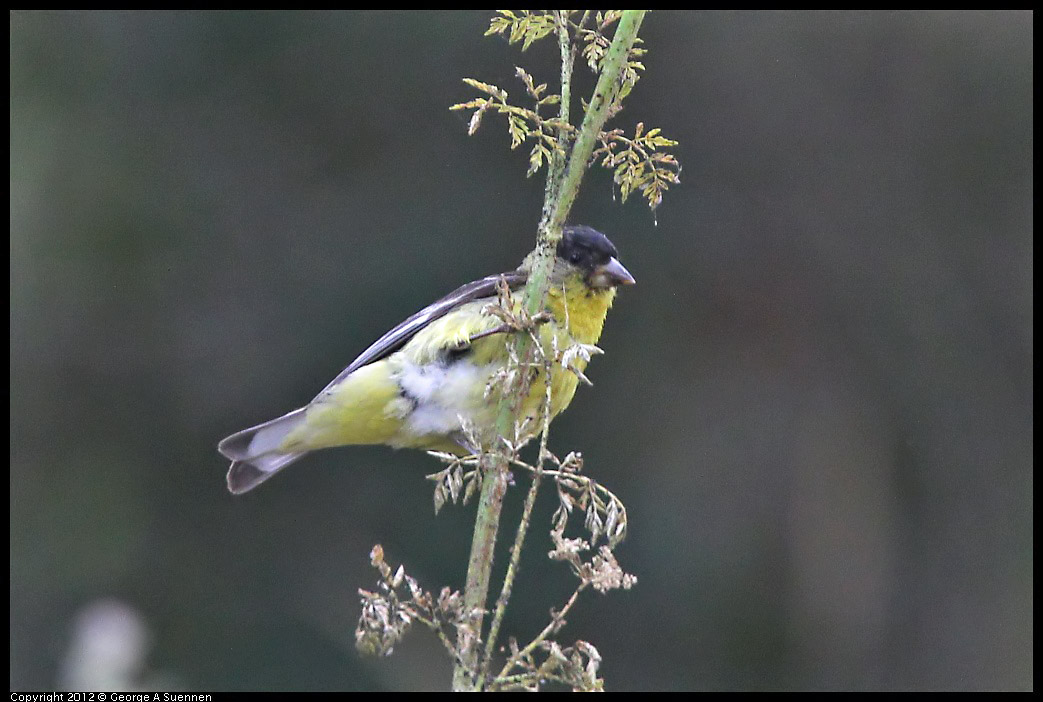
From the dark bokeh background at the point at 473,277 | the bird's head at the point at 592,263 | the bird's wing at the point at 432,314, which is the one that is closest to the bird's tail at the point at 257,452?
the bird's wing at the point at 432,314

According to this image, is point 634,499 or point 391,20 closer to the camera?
point 391,20

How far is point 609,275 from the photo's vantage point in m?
4.70

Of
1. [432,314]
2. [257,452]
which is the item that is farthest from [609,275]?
[257,452]

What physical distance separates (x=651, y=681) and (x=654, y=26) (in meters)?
5.07

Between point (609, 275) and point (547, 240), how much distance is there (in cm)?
198

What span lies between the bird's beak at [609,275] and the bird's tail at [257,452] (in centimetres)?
132

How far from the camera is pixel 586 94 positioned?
8.27 meters

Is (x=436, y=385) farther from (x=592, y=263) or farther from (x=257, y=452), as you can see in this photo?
(x=257, y=452)

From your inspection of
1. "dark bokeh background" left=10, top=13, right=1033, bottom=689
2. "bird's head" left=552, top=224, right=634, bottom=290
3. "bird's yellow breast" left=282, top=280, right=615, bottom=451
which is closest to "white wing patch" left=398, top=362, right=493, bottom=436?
"bird's yellow breast" left=282, top=280, right=615, bottom=451

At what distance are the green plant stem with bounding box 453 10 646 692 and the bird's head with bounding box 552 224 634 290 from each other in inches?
75.6

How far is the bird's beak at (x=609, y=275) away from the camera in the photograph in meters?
4.70

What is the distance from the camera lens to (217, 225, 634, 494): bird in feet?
14.7

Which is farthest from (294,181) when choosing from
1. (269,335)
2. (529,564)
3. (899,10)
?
(899,10)

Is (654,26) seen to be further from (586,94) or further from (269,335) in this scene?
(269,335)
